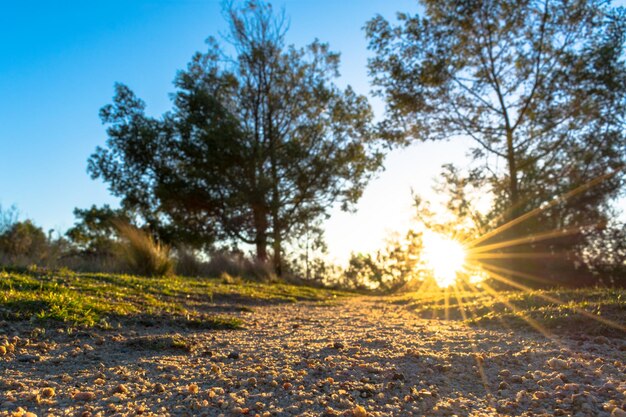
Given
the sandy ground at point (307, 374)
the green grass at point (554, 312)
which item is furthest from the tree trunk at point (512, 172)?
the sandy ground at point (307, 374)

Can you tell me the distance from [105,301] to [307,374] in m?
3.58

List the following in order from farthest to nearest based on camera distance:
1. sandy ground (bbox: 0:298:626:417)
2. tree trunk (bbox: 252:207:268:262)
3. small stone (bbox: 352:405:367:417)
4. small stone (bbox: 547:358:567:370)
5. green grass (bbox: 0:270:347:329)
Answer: tree trunk (bbox: 252:207:268:262)
green grass (bbox: 0:270:347:329)
small stone (bbox: 547:358:567:370)
sandy ground (bbox: 0:298:626:417)
small stone (bbox: 352:405:367:417)

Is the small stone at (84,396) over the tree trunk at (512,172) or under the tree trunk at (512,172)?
under

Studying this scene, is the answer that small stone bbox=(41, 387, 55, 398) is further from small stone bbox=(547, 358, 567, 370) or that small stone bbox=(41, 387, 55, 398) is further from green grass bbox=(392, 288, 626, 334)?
green grass bbox=(392, 288, 626, 334)

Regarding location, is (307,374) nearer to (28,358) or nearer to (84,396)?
(84,396)

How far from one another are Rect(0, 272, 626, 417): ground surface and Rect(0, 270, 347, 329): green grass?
0.21 m

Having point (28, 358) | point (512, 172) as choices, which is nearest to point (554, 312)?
point (28, 358)

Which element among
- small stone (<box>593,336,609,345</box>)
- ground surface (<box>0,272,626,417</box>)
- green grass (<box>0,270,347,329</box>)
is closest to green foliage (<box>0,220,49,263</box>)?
green grass (<box>0,270,347,329</box>)

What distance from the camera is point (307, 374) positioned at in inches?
131

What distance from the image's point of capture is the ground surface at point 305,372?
8.83ft

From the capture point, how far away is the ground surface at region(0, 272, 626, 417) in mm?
2691

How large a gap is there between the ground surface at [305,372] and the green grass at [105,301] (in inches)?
8.3

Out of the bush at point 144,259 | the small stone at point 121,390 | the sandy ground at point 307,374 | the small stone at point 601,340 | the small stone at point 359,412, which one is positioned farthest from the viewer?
the bush at point 144,259

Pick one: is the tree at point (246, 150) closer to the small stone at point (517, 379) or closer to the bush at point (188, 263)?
the bush at point (188, 263)
